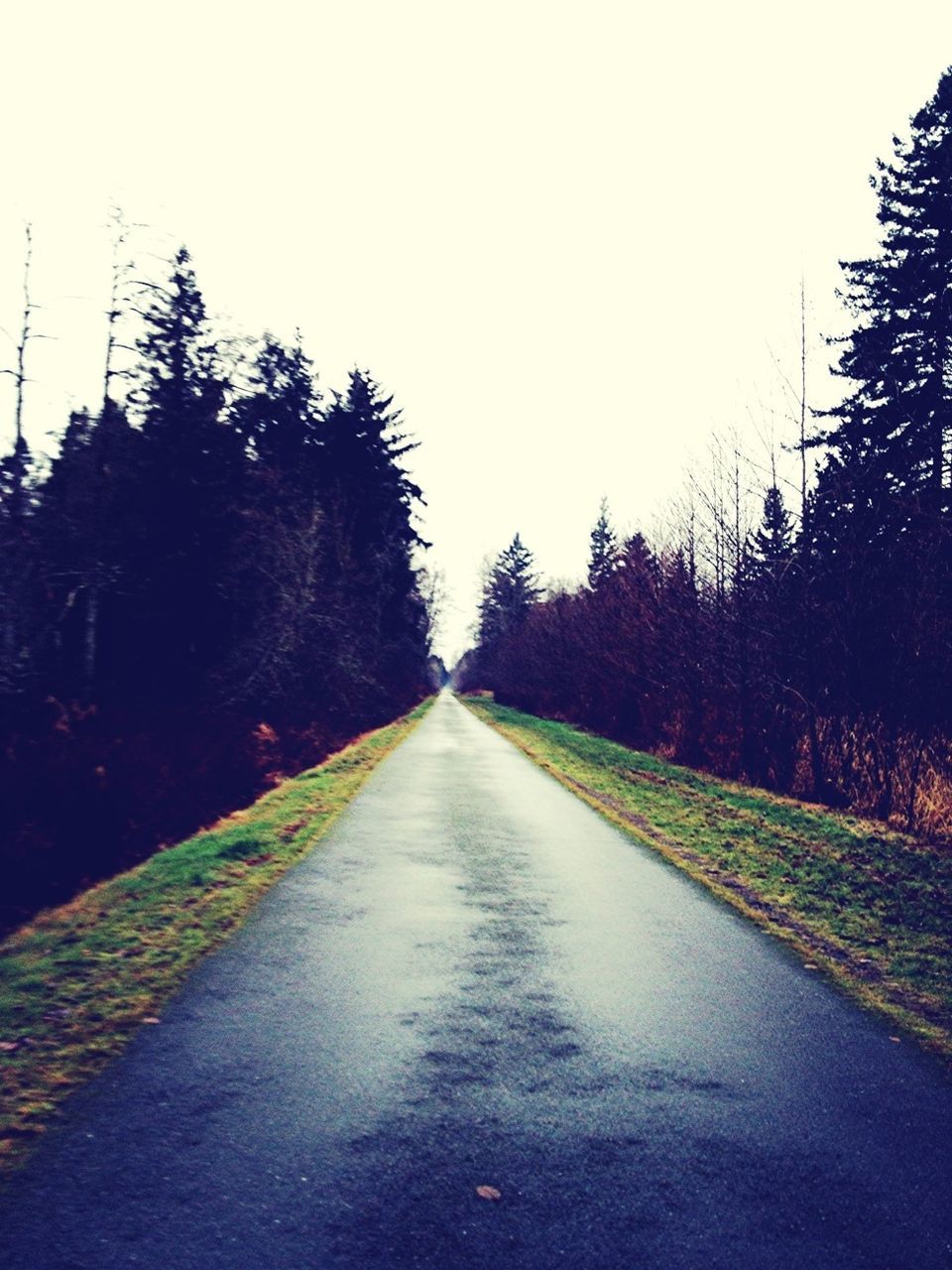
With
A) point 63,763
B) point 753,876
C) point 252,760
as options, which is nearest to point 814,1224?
point 753,876

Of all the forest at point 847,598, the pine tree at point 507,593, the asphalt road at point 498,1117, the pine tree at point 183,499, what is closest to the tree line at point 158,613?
the pine tree at point 183,499

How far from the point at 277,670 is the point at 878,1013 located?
18.3 m

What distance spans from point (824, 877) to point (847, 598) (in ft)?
22.7

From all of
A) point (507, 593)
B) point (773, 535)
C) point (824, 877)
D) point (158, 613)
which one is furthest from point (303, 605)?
point (507, 593)

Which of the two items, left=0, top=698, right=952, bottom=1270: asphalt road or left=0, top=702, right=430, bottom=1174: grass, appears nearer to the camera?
left=0, top=698, right=952, bottom=1270: asphalt road

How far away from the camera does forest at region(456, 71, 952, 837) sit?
1362cm

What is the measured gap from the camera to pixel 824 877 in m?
9.17

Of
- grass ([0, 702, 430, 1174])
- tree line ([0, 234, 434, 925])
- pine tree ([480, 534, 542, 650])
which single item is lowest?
grass ([0, 702, 430, 1174])

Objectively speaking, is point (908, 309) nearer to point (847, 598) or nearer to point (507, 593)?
point (847, 598)

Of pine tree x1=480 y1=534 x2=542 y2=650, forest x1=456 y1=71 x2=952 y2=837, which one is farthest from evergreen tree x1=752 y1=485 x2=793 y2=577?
pine tree x1=480 y1=534 x2=542 y2=650

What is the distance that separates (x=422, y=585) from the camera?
7469cm

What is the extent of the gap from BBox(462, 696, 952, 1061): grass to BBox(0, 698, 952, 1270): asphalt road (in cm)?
49

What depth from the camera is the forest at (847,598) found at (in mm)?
13625

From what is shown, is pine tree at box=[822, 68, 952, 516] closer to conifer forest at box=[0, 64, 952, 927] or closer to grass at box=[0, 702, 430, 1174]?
conifer forest at box=[0, 64, 952, 927]
